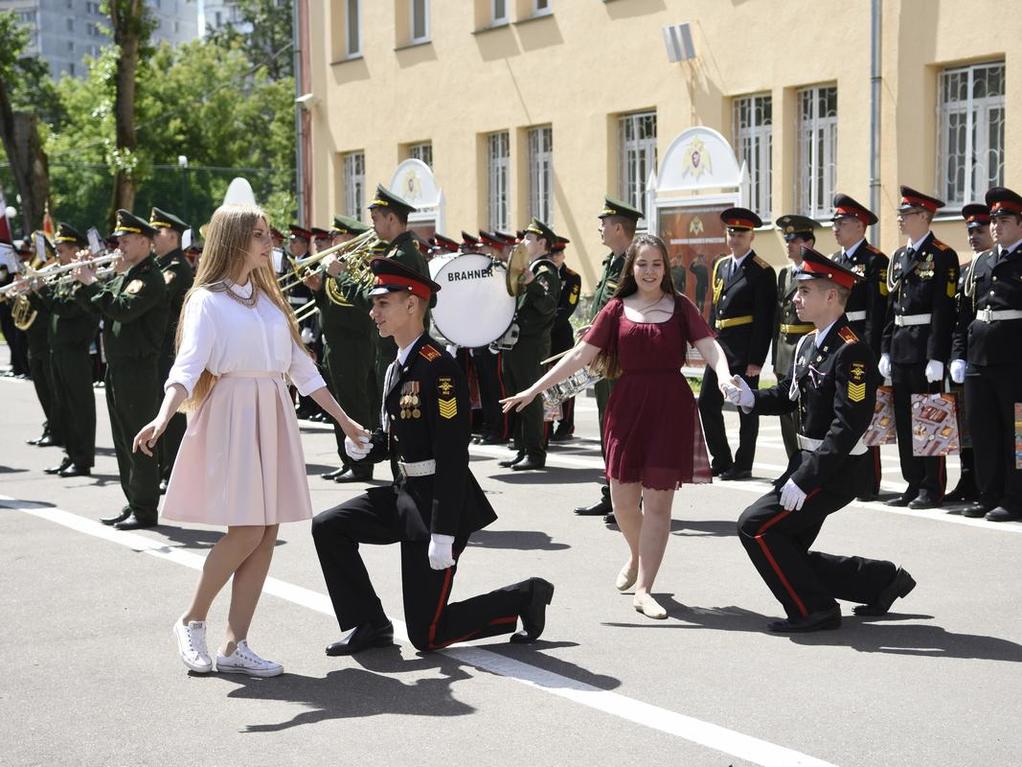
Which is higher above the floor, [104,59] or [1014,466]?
[104,59]

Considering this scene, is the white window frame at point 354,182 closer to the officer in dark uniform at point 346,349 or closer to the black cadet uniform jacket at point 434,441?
the officer in dark uniform at point 346,349

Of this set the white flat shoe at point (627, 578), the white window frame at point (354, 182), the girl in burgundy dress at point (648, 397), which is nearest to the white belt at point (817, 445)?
the girl in burgundy dress at point (648, 397)

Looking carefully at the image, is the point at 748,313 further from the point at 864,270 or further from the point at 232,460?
the point at 232,460

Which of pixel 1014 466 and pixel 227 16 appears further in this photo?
pixel 227 16

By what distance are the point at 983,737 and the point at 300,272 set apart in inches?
331

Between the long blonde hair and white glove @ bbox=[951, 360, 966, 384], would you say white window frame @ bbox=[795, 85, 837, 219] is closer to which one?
white glove @ bbox=[951, 360, 966, 384]

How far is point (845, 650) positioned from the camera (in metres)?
6.27

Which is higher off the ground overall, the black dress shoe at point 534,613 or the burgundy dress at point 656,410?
the burgundy dress at point 656,410

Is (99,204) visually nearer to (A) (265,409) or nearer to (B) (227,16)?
(A) (265,409)

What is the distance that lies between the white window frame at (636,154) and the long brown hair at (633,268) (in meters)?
14.5

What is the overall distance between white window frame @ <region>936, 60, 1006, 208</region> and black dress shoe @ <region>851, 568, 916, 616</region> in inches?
420

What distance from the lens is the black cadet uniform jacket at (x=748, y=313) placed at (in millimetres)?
11266

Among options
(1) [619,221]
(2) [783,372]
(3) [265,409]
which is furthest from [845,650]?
(2) [783,372]

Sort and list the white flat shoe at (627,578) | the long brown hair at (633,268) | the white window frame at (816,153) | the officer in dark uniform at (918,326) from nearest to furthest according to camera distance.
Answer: the long brown hair at (633,268) → the white flat shoe at (627,578) → the officer in dark uniform at (918,326) → the white window frame at (816,153)
